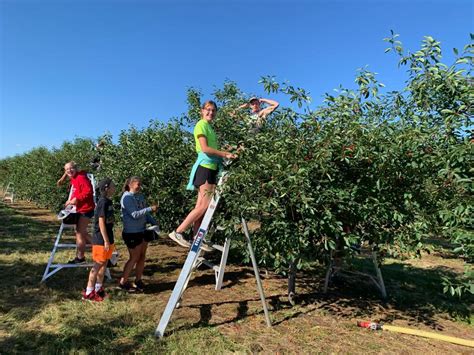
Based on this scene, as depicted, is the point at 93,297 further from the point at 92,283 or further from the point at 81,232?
the point at 81,232

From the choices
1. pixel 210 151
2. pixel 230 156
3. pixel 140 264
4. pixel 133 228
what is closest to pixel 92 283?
pixel 140 264

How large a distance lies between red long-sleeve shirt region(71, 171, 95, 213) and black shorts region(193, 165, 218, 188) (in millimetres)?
2499

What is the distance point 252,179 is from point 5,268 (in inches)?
196

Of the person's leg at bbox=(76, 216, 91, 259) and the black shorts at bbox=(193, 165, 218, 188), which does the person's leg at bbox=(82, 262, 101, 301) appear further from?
the black shorts at bbox=(193, 165, 218, 188)

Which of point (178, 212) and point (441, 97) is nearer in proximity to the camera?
point (441, 97)

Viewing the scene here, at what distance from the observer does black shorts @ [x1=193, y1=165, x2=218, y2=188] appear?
4.44m

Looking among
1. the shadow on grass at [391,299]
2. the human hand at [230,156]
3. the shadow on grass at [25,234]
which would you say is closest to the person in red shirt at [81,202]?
the shadow on grass at [25,234]

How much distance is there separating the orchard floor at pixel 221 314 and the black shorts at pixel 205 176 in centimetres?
160

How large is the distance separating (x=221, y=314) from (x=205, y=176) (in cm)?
170

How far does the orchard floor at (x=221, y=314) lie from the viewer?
3.79 meters

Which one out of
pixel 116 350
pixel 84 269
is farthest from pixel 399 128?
pixel 84 269

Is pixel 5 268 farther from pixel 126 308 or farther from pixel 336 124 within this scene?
pixel 336 124

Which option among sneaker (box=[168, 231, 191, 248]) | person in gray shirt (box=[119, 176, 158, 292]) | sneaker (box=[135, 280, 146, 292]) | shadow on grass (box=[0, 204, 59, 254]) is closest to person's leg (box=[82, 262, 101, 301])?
person in gray shirt (box=[119, 176, 158, 292])

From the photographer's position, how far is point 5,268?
6391mm
